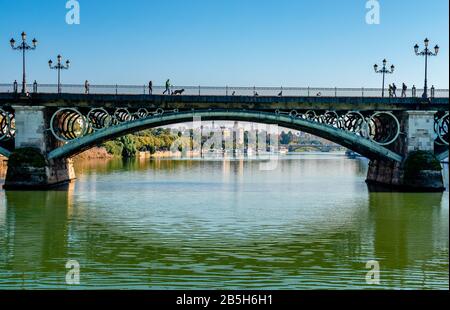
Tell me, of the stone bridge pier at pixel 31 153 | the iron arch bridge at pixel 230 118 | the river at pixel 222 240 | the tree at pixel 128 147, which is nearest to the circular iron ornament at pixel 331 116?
the iron arch bridge at pixel 230 118

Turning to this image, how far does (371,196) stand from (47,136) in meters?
19.5

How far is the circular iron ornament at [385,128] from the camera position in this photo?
147ft

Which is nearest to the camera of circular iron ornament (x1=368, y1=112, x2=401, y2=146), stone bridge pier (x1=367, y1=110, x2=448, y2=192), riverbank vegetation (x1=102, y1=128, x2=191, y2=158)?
stone bridge pier (x1=367, y1=110, x2=448, y2=192)

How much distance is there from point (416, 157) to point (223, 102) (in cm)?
1194

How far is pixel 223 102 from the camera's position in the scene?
43688 mm

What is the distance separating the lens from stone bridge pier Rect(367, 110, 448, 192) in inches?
1677

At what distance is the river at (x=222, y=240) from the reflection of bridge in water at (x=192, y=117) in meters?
3.63

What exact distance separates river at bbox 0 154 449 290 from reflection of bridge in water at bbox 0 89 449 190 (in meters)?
3.63

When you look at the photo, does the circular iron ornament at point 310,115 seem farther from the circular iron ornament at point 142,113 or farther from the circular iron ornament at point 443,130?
the circular iron ornament at point 142,113

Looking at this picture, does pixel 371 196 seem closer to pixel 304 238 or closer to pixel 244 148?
pixel 304 238

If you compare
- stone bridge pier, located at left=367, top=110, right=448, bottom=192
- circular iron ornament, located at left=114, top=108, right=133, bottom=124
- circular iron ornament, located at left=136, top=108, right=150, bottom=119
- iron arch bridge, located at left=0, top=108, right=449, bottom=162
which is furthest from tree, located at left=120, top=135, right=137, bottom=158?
stone bridge pier, located at left=367, top=110, right=448, bottom=192

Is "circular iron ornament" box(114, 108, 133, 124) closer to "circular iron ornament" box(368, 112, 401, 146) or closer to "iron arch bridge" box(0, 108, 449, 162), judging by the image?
"iron arch bridge" box(0, 108, 449, 162)

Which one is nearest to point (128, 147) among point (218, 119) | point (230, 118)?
point (218, 119)
